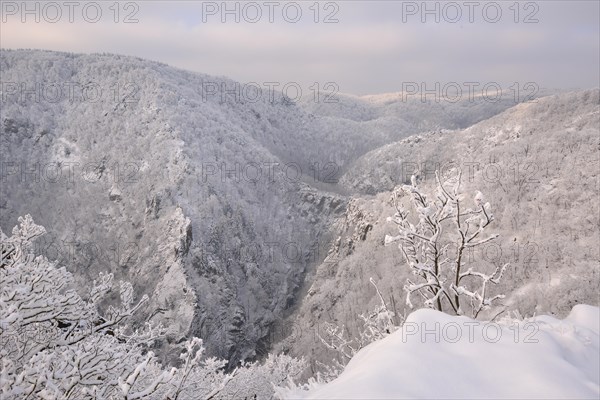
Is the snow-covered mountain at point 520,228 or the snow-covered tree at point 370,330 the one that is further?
the snow-covered mountain at point 520,228

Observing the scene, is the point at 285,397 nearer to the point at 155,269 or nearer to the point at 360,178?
the point at 155,269

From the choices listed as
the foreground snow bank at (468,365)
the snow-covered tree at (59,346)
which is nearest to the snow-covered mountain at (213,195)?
the foreground snow bank at (468,365)

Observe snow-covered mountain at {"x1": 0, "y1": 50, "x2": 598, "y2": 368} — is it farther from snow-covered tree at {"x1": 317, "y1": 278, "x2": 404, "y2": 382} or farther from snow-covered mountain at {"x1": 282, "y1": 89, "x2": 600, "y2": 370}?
snow-covered tree at {"x1": 317, "y1": 278, "x2": 404, "y2": 382}

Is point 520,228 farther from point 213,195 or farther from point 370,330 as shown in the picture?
point 213,195

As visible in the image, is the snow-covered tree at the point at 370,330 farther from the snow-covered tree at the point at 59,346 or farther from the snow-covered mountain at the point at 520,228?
the snow-covered mountain at the point at 520,228

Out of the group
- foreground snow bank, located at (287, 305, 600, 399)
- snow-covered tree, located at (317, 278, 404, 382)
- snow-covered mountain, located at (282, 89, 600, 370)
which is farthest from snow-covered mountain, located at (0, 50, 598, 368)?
foreground snow bank, located at (287, 305, 600, 399)

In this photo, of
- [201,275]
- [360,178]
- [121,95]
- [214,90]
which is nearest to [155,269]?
[201,275]
